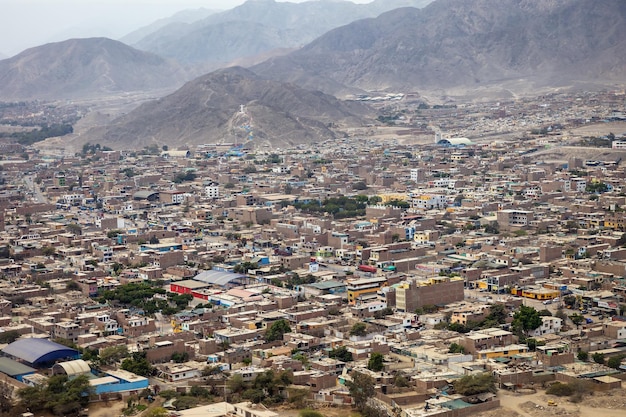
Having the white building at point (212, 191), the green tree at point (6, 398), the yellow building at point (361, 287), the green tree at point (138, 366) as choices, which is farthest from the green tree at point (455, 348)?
the white building at point (212, 191)

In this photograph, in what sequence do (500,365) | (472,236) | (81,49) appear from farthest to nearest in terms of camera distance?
(81,49), (472,236), (500,365)

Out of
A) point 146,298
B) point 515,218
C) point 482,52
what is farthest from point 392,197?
point 482,52

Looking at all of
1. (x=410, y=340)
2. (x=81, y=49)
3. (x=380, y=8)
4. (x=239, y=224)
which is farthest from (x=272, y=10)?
(x=410, y=340)

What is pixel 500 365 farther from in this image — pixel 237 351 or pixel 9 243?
pixel 9 243

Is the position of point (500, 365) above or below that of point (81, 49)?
below

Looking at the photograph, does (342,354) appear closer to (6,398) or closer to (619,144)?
(6,398)

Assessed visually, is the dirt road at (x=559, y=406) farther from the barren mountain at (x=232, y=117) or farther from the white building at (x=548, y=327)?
the barren mountain at (x=232, y=117)
